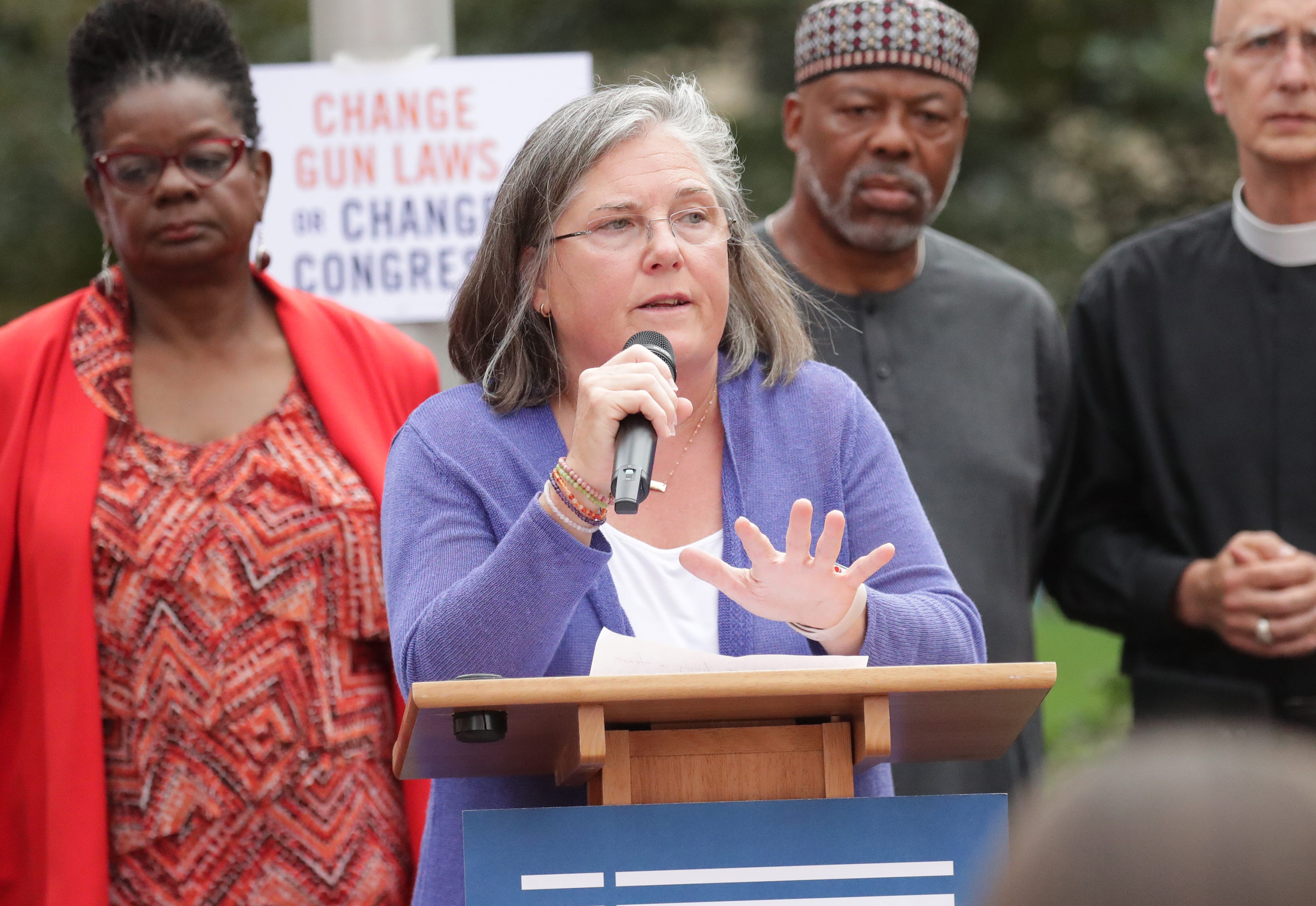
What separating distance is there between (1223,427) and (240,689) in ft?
7.47

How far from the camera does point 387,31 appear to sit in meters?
4.55

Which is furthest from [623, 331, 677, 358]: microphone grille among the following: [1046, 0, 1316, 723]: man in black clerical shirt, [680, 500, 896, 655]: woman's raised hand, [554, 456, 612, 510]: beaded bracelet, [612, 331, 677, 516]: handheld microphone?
[1046, 0, 1316, 723]: man in black clerical shirt

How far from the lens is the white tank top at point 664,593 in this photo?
2.61 meters

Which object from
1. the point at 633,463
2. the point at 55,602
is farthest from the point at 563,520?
the point at 55,602

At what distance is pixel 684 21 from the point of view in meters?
12.6

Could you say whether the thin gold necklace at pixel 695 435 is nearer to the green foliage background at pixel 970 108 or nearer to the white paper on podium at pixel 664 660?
the white paper on podium at pixel 664 660

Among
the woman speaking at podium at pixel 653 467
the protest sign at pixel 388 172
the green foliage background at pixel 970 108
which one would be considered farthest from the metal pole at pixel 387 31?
the green foliage background at pixel 970 108

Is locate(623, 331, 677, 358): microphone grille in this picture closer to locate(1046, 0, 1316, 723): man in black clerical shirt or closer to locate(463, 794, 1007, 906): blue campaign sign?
locate(463, 794, 1007, 906): blue campaign sign

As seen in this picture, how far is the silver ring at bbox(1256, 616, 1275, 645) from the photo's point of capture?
3762mm

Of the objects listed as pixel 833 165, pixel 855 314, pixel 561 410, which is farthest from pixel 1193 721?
pixel 561 410

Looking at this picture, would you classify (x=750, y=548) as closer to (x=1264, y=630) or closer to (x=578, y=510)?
(x=578, y=510)

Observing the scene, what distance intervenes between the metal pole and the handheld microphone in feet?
7.13

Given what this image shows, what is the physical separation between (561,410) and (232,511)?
978mm

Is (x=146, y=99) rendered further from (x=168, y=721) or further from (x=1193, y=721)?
(x=1193, y=721)
